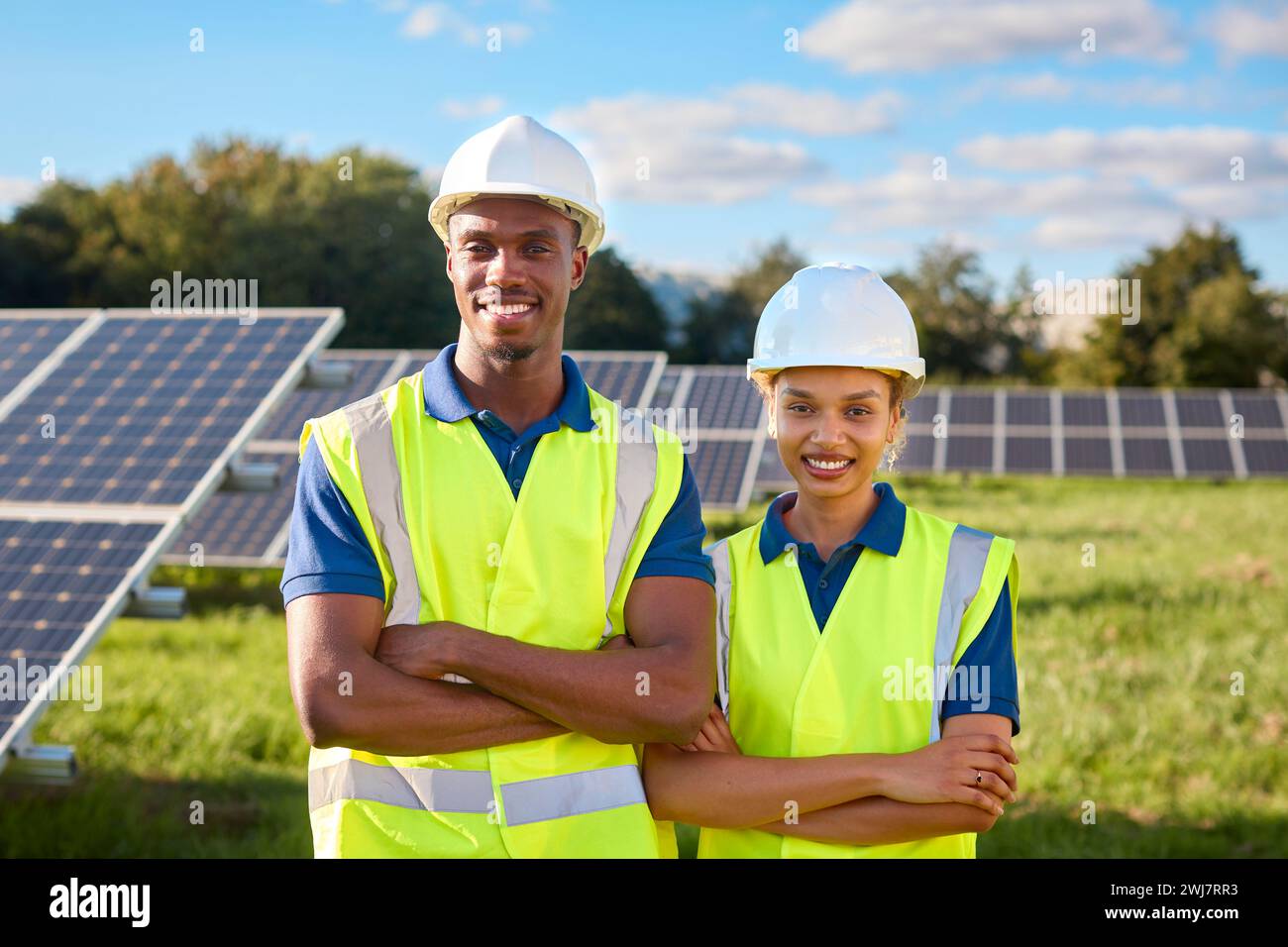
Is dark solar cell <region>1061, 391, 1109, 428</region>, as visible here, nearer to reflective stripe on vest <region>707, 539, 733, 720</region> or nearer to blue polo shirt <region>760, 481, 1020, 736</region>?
blue polo shirt <region>760, 481, 1020, 736</region>

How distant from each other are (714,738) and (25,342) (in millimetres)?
9116

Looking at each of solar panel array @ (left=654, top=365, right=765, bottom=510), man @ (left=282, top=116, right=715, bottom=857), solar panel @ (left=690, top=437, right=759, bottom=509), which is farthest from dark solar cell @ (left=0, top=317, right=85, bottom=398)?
man @ (left=282, top=116, right=715, bottom=857)

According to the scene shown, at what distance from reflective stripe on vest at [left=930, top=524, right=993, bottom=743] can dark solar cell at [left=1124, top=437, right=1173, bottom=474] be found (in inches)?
889

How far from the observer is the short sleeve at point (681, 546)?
3.17 m

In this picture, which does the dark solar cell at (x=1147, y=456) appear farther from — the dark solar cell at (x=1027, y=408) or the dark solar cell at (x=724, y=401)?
the dark solar cell at (x=724, y=401)

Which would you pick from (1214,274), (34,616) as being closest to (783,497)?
(34,616)

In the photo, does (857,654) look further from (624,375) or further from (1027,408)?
(1027,408)

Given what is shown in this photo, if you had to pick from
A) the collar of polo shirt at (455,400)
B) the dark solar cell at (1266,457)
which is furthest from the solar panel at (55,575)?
the dark solar cell at (1266,457)

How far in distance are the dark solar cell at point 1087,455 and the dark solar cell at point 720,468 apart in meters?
9.57

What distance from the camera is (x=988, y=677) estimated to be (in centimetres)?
322

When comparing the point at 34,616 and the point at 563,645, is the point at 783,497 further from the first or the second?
the point at 34,616

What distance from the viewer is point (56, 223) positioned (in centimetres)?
4391

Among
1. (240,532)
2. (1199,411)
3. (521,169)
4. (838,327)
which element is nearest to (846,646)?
(838,327)

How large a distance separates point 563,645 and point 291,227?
43943mm
